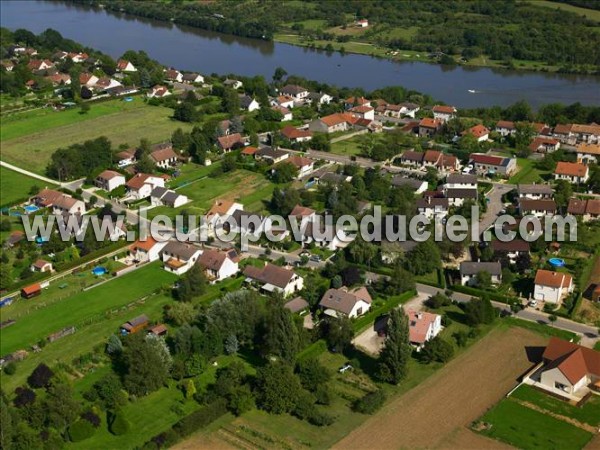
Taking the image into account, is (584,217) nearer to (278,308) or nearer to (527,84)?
(278,308)

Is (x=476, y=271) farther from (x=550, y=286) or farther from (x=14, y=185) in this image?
(x=14, y=185)

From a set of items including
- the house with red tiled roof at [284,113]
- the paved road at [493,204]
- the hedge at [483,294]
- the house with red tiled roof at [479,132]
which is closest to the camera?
the hedge at [483,294]

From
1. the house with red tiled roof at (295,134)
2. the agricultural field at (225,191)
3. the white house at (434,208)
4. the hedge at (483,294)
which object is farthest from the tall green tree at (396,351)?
the house with red tiled roof at (295,134)

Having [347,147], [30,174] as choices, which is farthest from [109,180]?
[347,147]

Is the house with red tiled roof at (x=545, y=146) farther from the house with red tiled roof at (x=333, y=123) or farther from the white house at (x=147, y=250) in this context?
the white house at (x=147, y=250)

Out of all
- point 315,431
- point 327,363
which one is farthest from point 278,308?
point 315,431
